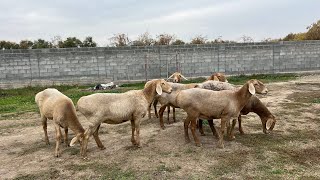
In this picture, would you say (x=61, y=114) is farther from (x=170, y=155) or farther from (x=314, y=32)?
(x=314, y=32)

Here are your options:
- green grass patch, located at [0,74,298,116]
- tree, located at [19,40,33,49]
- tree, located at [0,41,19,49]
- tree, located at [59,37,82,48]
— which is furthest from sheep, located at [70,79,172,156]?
tree, located at [0,41,19,49]

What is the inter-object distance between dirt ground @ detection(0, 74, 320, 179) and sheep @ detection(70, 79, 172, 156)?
593mm

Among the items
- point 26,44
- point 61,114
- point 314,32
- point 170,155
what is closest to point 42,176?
point 61,114

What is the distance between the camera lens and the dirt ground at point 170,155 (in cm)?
690

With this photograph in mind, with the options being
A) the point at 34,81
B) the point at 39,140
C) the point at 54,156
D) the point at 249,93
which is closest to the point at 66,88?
the point at 34,81

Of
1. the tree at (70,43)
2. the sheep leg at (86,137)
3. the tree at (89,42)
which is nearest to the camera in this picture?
the sheep leg at (86,137)

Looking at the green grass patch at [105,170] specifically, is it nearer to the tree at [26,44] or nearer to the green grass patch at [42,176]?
the green grass patch at [42,176]

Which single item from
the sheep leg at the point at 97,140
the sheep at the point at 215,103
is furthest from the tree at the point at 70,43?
the sheep at the point at 215,103

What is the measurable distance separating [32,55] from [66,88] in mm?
3260

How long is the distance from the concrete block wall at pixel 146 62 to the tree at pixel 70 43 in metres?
8.73

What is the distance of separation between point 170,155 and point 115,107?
167 cm

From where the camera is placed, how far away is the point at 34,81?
22.5 m

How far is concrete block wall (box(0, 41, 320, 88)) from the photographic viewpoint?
22.5 metres

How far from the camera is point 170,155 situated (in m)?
7.85
